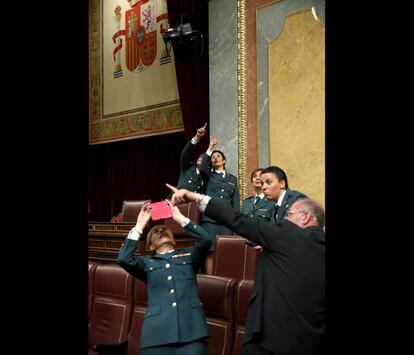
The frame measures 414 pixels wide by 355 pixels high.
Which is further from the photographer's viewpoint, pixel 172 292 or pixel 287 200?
pixel 287 200

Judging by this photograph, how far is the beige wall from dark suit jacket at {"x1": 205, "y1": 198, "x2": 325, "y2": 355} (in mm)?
2506

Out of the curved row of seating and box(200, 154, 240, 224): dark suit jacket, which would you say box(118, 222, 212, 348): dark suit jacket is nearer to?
the curved row of seating

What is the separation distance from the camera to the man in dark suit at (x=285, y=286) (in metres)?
1.67

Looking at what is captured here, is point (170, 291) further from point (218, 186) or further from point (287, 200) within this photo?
point (218, 186)

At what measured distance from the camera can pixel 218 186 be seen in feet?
13.4

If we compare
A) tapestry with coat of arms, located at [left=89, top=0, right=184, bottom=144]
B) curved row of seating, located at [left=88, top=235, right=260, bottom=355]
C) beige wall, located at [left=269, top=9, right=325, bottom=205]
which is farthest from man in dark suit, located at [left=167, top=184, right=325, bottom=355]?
tapestry with coat of arms, located at [left=89, top=0, right=184, bottom=144]

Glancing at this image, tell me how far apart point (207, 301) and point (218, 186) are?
162cm

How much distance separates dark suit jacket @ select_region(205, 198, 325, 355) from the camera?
1665mm

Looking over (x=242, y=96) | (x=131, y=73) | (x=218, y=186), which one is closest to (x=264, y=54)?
(x=242, y=96)

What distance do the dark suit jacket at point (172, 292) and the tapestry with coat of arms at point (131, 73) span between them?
4002 mm
